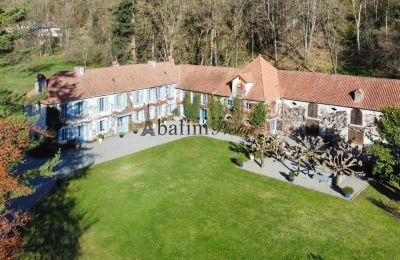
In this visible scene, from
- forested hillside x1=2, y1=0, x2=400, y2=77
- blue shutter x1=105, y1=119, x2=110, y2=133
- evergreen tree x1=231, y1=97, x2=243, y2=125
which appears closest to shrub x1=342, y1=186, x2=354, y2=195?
evergreen tree x1=231, y1=97, x2=243, y2=125

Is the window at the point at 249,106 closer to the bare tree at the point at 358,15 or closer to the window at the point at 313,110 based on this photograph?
the window at the point at 313,110

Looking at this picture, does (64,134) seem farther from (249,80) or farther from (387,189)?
(387,189)

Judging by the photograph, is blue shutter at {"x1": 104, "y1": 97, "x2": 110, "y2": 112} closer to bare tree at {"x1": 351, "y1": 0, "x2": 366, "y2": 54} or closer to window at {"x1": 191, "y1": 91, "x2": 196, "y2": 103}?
window at {"x1": 191, "y1": 91, "x2": 196, "y2": 103}

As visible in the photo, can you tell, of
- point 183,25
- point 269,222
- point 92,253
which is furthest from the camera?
point 183,25

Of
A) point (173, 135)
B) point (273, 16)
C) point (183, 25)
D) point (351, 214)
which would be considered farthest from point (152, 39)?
point (351, 214)

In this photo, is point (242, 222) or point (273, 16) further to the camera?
point (273, 16)

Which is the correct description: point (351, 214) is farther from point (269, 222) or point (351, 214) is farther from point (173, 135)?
point (173, 135)

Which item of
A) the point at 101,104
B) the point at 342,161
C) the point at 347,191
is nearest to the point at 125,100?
the point at 101,104
